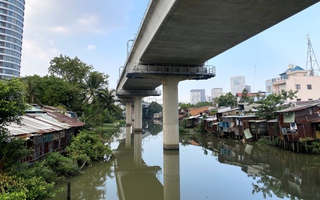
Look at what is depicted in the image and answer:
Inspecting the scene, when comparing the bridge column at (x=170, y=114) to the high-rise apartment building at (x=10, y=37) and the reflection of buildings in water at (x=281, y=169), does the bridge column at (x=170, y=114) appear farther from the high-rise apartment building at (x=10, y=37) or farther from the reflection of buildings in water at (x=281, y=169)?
the high-rise apartment building at (x=10, y=37)

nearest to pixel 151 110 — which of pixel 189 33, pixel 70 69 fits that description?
pixel 70 69

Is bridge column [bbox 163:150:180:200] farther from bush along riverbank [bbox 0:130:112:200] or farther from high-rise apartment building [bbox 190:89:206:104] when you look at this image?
high-rise apartment building [bbox 190:89:206:104]

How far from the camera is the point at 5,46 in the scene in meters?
70.5

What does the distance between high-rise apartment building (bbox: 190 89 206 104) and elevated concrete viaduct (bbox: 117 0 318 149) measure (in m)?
159

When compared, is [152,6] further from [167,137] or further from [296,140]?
[296,140]

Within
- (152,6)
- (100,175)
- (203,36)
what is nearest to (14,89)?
(100,175)

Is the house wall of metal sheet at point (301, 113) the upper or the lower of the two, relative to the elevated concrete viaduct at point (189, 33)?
lower

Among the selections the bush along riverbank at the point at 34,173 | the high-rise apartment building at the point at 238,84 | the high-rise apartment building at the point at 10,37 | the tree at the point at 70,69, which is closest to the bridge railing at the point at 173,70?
the bush along riverbank at the point at 34,173

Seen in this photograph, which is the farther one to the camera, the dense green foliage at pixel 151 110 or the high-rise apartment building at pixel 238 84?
the high-rise apartment building at pixel 238 84

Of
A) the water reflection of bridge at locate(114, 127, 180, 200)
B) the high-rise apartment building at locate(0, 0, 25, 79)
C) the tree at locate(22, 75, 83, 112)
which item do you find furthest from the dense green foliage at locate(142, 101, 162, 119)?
the water reflection of bridge at locate(114, 127, 180, 200)

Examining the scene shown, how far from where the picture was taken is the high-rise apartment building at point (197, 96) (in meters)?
181

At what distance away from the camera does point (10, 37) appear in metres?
72.2

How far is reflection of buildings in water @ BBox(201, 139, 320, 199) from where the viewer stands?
33.5ft

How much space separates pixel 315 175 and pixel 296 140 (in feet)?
21.5
